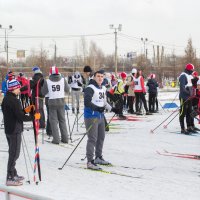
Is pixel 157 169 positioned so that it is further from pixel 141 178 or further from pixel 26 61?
pixel 26 61

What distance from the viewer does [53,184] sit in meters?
6.18

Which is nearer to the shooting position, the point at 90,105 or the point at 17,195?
the point at 17,195

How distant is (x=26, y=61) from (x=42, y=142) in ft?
367

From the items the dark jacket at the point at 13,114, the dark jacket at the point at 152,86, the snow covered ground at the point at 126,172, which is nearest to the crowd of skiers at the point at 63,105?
the dark jacket at the point at 13,114

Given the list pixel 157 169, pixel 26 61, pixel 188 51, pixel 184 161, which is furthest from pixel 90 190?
pixel 26 61

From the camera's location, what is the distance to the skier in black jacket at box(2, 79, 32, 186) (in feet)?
19.2

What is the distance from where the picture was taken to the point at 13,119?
19.5ft

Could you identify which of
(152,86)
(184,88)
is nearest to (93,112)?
(184,88)

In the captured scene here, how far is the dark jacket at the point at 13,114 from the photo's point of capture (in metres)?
5.84

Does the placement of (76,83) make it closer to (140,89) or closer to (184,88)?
(140,89)

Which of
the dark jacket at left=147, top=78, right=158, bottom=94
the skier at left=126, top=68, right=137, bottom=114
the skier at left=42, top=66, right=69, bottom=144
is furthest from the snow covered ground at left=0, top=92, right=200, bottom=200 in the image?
the dark jacket at left=147, top=78, right=158, bottom=94

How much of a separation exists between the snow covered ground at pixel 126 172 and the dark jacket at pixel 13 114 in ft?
3.03

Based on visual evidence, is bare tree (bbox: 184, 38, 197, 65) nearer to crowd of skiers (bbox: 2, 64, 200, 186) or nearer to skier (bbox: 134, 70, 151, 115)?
skier (bbox: 134, 70, 151, 115)

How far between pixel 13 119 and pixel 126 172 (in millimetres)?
2297
